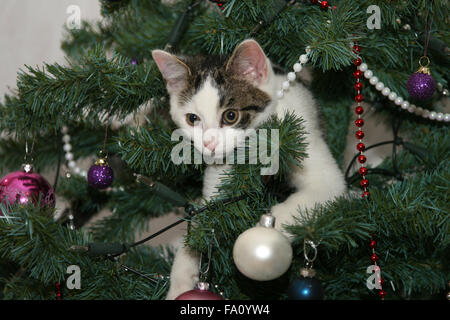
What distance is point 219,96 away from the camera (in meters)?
0.87

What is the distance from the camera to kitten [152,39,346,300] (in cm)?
81

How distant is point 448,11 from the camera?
2.56 feet

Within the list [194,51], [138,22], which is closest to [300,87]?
[194,51]

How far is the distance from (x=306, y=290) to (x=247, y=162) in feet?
0.68

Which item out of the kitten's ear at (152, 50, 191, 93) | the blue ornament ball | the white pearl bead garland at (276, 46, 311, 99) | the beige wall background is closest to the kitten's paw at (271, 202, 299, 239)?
the blue ornament ball

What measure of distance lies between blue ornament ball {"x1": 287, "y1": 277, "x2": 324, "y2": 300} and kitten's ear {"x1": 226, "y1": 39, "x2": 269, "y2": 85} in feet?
1.38

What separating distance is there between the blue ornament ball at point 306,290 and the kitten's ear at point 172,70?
488mm

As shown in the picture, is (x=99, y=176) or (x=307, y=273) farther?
(x=99, y=176)

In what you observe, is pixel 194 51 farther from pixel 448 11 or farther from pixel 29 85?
pixel 448 11

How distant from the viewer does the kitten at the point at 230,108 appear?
813 mm

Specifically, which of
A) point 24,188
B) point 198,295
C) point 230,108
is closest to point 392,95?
point 230,108

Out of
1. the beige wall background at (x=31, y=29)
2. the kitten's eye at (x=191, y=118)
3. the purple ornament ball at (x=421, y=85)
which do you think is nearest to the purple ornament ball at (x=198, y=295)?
the kitten's eye at (x=191, y=118)

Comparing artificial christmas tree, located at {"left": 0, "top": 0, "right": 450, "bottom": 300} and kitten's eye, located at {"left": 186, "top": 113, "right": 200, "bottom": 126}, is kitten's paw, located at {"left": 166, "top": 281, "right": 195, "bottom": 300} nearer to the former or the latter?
artificial christmas tree, located at {"left": 0, "top": 0, "right": 450, "bottom": 300}

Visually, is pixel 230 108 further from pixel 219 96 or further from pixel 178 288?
pixel 178 288
